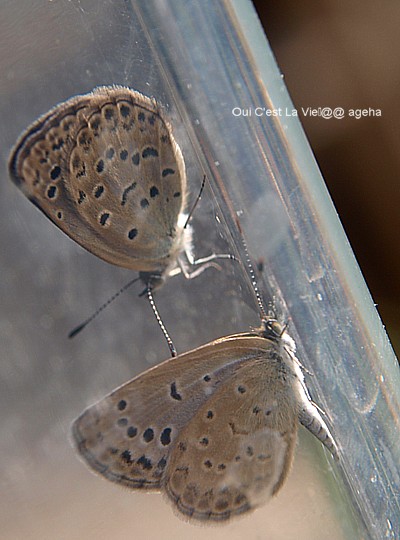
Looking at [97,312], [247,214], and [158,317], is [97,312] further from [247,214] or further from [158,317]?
[247,214]

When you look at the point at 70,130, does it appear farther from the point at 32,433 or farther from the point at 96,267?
the point at 32,433

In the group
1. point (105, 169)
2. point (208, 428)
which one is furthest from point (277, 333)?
point (105, 169)

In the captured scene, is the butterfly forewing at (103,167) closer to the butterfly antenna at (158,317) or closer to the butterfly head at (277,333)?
the butterfly antenna at (158,317)

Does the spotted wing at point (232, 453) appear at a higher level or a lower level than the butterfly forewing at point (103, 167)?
lower

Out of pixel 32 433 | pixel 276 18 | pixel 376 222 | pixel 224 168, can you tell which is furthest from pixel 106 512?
pixel 276 18

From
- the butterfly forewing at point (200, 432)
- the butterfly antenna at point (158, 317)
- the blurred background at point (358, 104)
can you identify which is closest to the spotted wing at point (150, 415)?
the butterfly forewing at point (200, 432)

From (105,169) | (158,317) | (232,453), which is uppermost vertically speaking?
(105,169)

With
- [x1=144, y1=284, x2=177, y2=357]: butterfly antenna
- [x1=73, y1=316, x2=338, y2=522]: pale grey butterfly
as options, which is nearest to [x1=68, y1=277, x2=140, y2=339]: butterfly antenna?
[x1=144, y1=284, x2=177, y2=357]: butterfly antenna

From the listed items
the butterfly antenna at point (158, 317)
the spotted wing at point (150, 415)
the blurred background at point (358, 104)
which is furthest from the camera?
the blurred background at point (358, 104)
